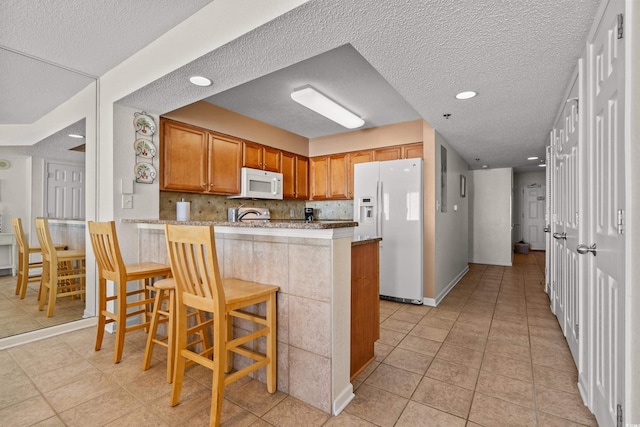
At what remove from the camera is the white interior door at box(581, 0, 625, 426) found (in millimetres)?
1118

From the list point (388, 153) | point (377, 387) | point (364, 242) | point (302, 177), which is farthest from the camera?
point (302, 177)

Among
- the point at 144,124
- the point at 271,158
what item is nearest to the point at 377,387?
the point at 144,124

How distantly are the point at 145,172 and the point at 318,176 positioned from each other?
2.80 meters

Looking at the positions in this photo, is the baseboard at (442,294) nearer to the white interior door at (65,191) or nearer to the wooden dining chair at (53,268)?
the wooden dining chair at (53,268)

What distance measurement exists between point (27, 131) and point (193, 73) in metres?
1.91

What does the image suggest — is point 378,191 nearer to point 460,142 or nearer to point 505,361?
point 460,142

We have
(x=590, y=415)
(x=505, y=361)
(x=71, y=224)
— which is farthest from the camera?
(x=71, y=224)

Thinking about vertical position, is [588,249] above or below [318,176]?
below

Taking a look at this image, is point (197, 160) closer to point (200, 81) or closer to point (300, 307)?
point (200, 81)

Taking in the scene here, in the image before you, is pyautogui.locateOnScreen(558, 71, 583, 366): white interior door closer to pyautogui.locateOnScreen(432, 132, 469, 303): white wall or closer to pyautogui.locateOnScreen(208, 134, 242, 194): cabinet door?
pyautogui.locateOnScreen(432, 132, 469, 303): white wall

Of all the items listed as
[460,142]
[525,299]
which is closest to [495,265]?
[525,299]

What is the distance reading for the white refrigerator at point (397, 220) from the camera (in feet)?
11.5

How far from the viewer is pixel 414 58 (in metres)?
1.91

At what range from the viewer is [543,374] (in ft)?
6.48
